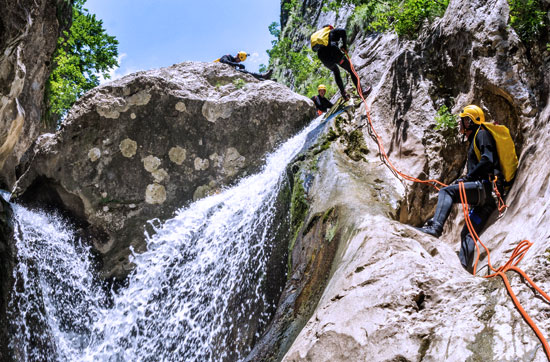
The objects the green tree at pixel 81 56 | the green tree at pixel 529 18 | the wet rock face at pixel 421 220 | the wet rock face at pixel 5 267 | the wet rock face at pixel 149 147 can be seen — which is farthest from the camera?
the green tree at pixel 81 56

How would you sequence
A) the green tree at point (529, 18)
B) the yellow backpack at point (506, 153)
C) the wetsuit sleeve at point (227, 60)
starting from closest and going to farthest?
1. the yellow backpack at point (506, 153)
2. the green tree at point (529, 18)
3. the wetsuit sleeve at point (227, 60)

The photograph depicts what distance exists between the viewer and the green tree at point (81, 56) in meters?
14.9

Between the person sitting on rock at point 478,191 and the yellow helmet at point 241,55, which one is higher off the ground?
the yellow helmet at point 241,55

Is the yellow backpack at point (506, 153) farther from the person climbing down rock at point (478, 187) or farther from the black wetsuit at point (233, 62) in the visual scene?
the black wetsuit at point (233, 62)

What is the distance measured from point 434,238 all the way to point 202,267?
3.71 m

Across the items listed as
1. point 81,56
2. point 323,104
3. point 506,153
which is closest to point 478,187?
point 506,153

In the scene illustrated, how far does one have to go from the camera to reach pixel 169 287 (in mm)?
6750

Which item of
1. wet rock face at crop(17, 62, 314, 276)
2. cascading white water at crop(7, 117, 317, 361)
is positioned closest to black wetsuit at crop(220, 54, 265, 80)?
wet rock face at crop(17, 62, 314, 276)

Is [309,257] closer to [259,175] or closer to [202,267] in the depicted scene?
[202,267]

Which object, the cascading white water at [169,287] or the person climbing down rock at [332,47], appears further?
the person climbing down rock at [332,47]

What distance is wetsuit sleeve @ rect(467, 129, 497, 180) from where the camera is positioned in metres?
4.44

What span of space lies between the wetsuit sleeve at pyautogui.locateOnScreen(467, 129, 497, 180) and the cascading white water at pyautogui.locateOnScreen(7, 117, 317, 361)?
9.55ft

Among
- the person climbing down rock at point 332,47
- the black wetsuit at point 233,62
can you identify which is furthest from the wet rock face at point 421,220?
the black wetsuit at point 233,62

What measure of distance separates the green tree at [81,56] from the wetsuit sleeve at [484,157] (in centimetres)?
1369
